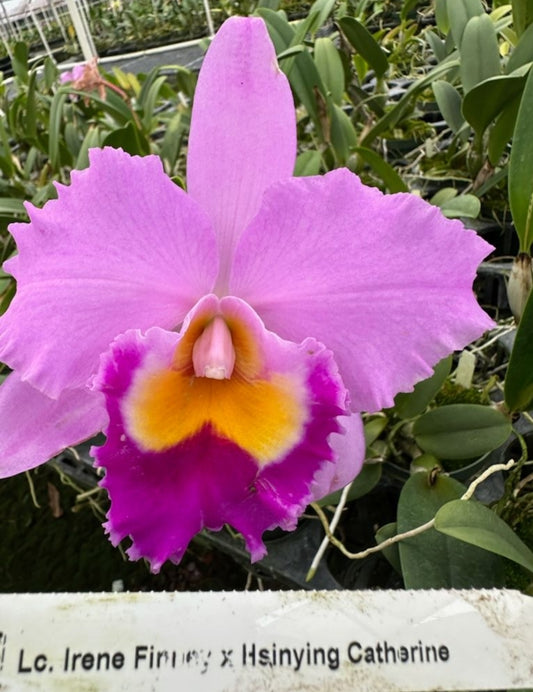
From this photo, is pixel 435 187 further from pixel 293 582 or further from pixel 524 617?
pixel 524 617

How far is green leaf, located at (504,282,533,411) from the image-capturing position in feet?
2.30

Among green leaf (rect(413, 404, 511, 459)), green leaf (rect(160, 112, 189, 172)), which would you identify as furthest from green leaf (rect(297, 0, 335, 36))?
green leaf (rect(413, 404, 511, 459))

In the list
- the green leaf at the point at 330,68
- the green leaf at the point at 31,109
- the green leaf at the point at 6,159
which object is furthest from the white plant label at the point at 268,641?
the green leaf at the point at 31,109

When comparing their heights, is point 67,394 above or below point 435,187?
above

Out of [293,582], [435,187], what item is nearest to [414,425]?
[293,582]

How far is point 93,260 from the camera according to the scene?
0.58 metres

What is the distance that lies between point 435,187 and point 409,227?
3.57 feet

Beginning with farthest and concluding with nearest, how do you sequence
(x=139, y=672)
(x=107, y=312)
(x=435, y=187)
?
(x=435, y=187), (x=107, y=312), (x=139, y=672)

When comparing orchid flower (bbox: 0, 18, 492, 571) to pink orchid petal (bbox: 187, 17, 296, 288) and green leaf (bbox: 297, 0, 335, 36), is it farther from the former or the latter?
green leaf (bbox: 297, 0, 335, 36)

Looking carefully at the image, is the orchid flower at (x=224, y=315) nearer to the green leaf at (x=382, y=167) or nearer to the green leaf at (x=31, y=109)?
the green leaf at (x=382, y=167)

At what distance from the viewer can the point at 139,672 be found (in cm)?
49

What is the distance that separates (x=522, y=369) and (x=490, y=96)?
59 cm

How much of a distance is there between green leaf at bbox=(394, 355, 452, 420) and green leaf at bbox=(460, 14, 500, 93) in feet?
2.24

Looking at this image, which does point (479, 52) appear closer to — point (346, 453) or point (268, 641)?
point (346, 453)
